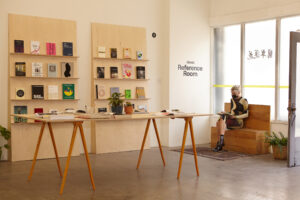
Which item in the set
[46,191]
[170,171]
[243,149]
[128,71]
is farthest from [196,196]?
[128,71]

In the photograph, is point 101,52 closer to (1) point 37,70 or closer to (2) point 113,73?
(2) point 113,73

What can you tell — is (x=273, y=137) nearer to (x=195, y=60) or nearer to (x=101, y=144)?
(x=195, y=60)

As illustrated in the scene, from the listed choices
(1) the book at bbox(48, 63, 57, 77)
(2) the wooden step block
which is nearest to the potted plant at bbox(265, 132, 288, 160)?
(2) the wooden step block

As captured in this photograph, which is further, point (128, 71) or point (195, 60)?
point (195, 60)

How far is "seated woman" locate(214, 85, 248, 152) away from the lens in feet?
28.2

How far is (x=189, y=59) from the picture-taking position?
32.0ft

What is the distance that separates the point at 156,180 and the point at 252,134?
3.13m

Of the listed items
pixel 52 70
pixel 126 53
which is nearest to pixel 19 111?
pixel 52 70

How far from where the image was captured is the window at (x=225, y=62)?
966cm

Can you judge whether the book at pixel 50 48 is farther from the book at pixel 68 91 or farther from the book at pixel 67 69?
the book at pixel 68 91

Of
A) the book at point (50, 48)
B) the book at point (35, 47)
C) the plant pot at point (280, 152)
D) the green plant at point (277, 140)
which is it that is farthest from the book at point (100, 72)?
the plant pot at point (280, 152)

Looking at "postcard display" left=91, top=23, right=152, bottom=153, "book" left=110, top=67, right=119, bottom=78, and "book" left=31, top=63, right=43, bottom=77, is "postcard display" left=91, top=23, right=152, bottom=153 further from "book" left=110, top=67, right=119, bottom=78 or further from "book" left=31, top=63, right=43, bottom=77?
"book" left=31, top=63, right=43, bottom=77

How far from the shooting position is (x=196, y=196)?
5.06 metres

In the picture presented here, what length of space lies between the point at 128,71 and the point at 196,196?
4.44 meters
